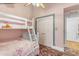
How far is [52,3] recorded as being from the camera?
117 centimetres

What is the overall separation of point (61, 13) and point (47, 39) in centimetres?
31

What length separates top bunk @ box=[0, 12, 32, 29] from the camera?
1140mm

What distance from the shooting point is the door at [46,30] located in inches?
46.1

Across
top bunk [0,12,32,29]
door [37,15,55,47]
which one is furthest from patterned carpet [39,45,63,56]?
top bunk [0,12,32,29]

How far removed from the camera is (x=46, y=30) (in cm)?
118

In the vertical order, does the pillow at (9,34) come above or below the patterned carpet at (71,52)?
above

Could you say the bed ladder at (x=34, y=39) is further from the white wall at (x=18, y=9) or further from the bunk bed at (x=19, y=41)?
the white wall at (x=18, y=9)

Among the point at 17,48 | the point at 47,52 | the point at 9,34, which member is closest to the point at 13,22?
the point at 9,34

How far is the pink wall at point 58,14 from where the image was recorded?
116 centimetres

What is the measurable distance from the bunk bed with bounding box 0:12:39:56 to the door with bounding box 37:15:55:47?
0.07 meters

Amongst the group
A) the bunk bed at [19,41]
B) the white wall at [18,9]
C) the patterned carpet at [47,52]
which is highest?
the white wall at [18,9]

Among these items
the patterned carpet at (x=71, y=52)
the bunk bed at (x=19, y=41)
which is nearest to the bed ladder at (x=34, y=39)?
the bunk bed at (x=19, y=41)

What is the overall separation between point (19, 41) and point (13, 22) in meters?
0.21

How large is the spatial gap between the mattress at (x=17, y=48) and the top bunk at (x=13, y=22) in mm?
159
